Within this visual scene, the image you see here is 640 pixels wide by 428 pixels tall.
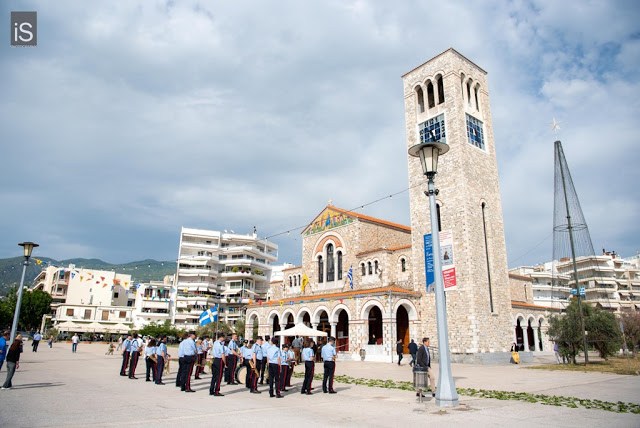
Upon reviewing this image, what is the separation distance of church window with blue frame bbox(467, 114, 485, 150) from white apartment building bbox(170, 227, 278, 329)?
38.1 m

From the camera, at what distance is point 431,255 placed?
2414 cm

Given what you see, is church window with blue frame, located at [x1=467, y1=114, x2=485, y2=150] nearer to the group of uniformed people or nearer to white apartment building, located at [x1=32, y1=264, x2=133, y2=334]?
the group of uniformed people

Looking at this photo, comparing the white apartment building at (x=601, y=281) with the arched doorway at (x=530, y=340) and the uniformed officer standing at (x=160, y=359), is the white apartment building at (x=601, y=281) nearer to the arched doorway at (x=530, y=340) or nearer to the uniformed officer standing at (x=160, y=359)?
the arched doorway at (x=530, y=340)

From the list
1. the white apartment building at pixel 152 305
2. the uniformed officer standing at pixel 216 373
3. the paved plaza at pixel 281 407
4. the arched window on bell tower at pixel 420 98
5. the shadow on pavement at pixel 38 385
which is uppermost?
the arched window on bell tower at pixel 420 98

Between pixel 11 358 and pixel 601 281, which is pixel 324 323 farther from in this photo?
pixel 601 281

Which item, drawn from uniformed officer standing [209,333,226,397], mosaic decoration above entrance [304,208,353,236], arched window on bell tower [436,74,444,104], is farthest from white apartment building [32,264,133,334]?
uniformed officer standing [209,333,226,397]

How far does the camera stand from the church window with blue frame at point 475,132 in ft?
92.5

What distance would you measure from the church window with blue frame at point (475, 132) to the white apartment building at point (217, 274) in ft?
125

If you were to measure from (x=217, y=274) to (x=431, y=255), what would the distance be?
141ft

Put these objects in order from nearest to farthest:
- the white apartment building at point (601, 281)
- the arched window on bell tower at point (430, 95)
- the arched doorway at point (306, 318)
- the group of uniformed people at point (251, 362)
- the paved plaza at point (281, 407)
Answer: the paved plaza at point (281, 407), the group of uniformed people at point (251, 362), the arched window on bell tower at point (430, 95), the arched doorway at point (306, 318), the white apartment building at point (601, 281)

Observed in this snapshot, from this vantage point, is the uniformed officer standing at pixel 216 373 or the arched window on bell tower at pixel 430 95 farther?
the arched window on bell tower at pixel 430 95

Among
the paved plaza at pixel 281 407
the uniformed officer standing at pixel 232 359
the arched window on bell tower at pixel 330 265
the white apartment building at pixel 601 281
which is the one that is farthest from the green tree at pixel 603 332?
the white apartment building at pixel 601 281

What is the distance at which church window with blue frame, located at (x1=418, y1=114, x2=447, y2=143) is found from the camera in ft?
92.4

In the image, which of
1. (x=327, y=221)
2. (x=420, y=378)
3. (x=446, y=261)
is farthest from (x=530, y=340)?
(x=420, y=378)
